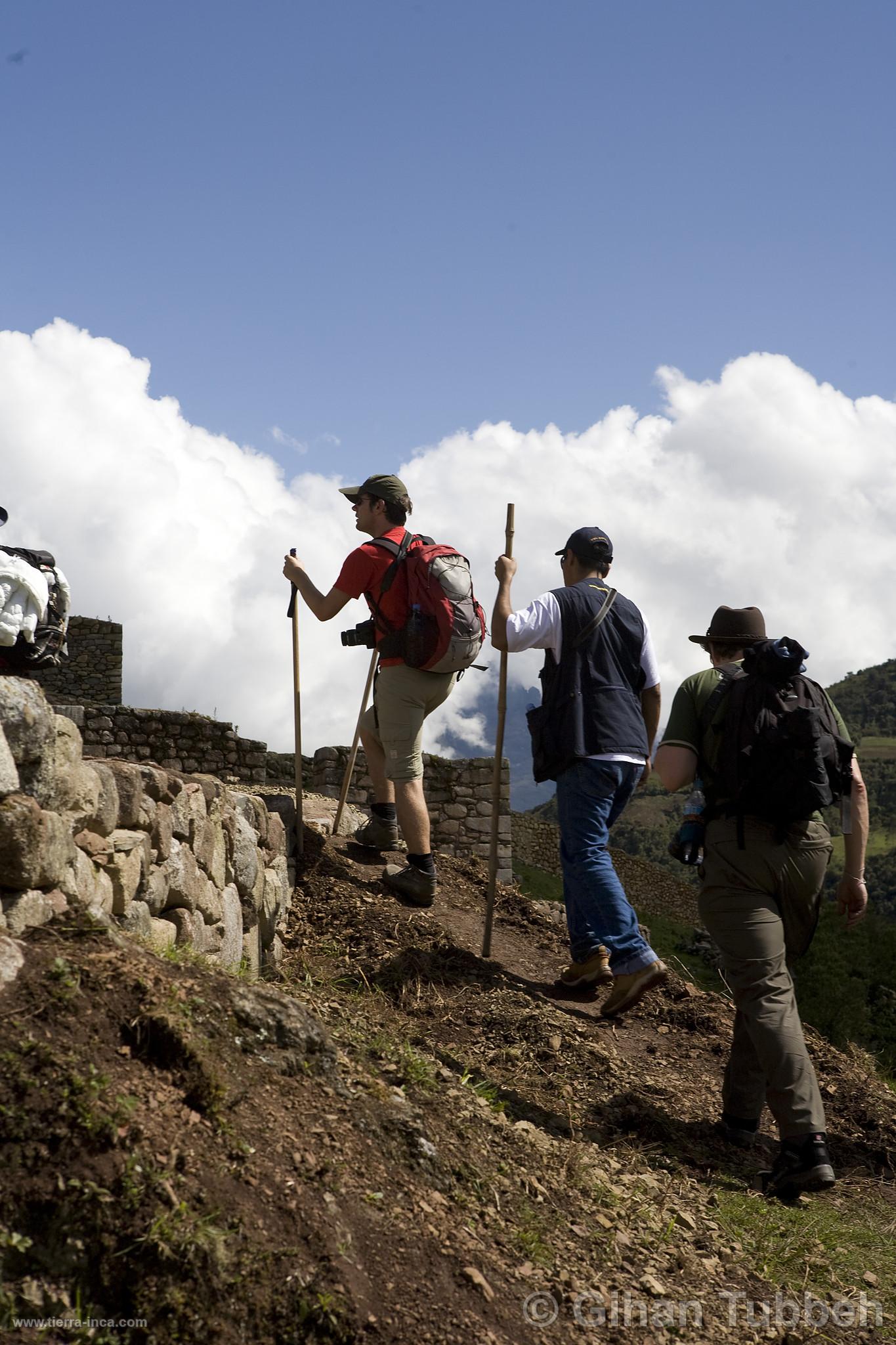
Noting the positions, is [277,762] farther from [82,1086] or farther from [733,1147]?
[82,1086]

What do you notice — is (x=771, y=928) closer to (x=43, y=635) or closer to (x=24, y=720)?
(x=24, y=720)

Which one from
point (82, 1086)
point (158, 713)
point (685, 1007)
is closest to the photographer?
point (82, 1086)

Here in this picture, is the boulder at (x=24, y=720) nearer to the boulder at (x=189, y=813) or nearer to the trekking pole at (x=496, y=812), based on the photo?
the boulder at (x=189, y=813)

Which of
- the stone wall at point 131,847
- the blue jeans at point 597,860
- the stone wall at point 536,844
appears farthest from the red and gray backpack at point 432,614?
the stone wall at point 536,844

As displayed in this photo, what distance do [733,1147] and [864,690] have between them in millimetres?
61336

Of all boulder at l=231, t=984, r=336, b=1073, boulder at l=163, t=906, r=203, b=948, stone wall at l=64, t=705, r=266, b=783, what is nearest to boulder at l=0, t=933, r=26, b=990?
boulder at l=231, t=984, r=336, b=1073

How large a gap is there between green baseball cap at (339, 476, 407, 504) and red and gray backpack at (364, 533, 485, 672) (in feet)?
0.82

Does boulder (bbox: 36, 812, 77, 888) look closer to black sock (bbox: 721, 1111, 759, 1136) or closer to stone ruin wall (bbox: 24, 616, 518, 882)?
black sock (bbox: 721, 1111, 759, 1136)

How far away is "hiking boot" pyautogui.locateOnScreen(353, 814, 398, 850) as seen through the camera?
649 cm

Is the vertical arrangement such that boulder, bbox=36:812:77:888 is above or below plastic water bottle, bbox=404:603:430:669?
below

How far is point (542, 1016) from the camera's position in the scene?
16.0 ft

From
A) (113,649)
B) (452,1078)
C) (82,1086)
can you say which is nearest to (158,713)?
(113,649)

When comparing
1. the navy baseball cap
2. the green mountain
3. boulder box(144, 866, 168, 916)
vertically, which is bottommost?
boulder box(144, 866, 168, 916)

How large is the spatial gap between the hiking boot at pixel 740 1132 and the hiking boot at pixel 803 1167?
48 centimetres
